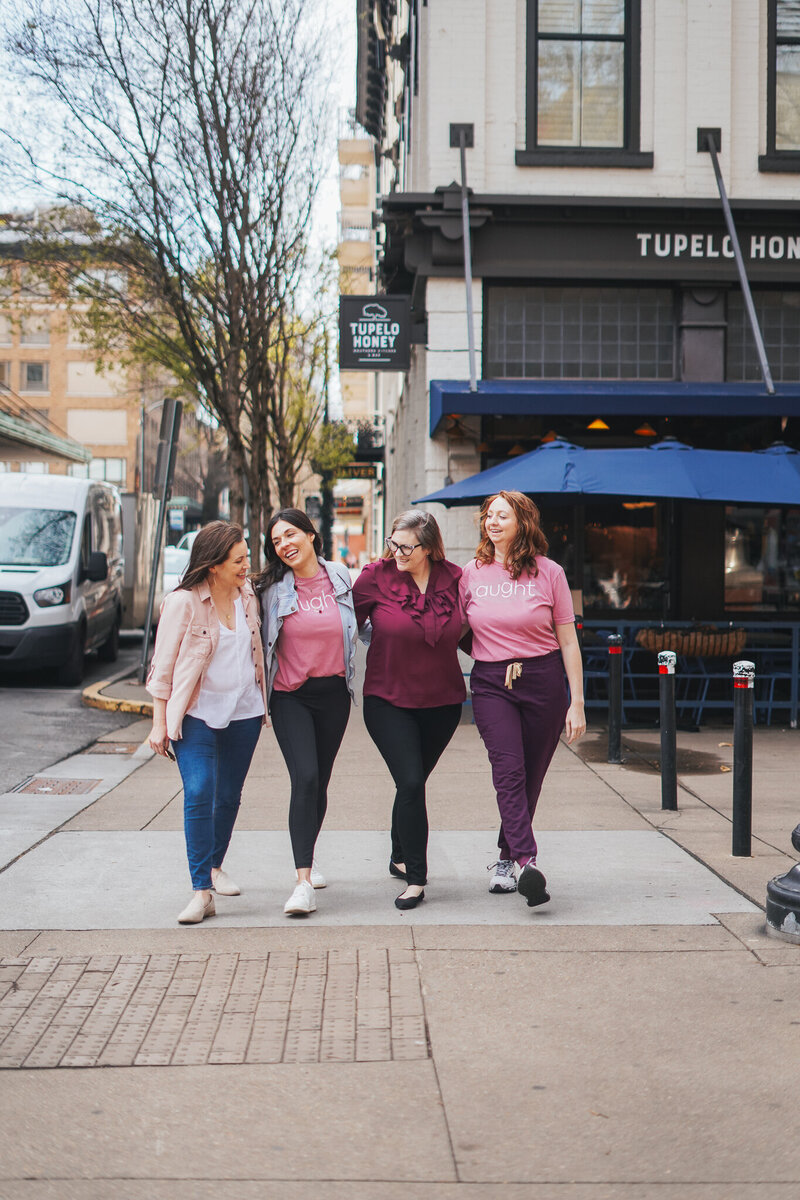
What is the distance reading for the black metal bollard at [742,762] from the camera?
6.64 metres

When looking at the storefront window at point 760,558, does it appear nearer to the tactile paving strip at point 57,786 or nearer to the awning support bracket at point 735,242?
the awning support bracket at point 735,242

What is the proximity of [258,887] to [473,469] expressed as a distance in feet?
26.2

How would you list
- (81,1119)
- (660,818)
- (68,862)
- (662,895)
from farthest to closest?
(660,818)
(68,862)
(662,895)
(81,1119)

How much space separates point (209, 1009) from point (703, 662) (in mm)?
8342

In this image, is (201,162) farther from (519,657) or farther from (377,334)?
(519,657)

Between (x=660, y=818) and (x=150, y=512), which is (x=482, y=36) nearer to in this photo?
(x=660, y=818)

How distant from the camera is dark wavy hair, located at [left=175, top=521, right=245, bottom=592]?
18.3 ft

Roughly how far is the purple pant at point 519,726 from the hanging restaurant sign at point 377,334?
8.84m

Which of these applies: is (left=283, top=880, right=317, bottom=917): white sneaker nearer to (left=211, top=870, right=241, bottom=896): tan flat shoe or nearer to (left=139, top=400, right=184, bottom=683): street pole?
(left=211, top=870, right=241, bottom=896): tan flat shoe

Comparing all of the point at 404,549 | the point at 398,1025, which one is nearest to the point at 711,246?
the point at 404,549

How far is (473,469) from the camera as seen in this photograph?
13.7 metres

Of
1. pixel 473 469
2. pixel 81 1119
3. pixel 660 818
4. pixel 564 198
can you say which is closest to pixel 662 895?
pixel 660 818

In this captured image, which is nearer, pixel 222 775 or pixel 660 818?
pixel 222 775

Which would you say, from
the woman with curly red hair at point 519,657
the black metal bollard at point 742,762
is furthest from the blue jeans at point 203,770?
the black metal bollard at point 742,762
